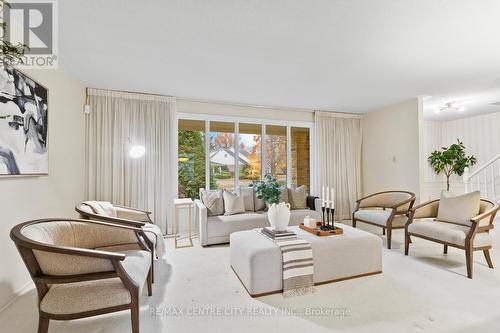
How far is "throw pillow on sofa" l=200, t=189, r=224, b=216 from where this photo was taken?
12.9 feet

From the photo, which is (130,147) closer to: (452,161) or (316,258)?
(316,258)

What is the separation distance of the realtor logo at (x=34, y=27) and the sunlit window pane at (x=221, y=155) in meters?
2.76

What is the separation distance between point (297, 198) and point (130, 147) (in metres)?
3.21

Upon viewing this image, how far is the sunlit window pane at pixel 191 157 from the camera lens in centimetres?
463

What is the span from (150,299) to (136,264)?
553 mm

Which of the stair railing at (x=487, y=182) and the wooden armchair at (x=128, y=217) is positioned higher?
the stair railing at (x=487, y=182)

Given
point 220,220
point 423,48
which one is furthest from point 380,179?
point 220,220

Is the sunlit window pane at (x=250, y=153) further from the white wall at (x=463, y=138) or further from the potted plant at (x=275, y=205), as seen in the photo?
the white wall at (x=463, y=138)

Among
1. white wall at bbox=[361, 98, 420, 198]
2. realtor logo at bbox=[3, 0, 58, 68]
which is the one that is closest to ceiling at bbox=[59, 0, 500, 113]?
realtor logo at bbox=[3, 0, 58, 68]

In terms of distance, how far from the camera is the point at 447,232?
2.79 meters

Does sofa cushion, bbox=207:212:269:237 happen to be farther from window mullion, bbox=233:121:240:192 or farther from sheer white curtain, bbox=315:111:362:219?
sheer white curtain, bbox=315:111:362:219

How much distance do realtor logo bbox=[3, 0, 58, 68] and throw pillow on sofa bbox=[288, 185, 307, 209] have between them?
13.2 feet

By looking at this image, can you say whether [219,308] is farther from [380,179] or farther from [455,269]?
[380,179]

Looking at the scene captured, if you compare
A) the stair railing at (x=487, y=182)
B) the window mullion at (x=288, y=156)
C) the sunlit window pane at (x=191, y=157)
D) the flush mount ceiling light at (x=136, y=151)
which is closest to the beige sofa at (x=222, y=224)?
the sunlit window pane at (x=191, y=157)
